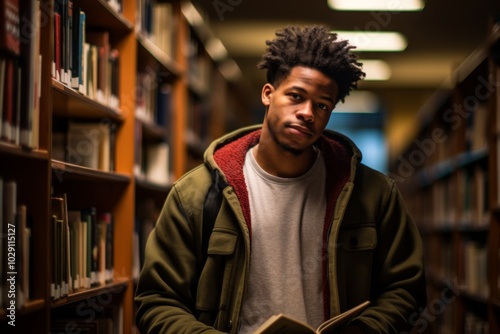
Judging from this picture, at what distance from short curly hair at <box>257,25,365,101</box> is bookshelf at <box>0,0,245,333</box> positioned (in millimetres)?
692

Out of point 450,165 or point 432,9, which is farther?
point 432,9

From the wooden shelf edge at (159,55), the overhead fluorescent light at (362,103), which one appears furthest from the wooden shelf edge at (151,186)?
the overhead fluorescent light at (362,103)

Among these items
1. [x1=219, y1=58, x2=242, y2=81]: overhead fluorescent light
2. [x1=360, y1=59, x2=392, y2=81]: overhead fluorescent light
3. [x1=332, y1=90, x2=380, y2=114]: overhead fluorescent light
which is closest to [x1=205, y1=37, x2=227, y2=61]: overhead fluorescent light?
[x1=219, y1=58, x2=242, y2=81]: overhead fluorescent light

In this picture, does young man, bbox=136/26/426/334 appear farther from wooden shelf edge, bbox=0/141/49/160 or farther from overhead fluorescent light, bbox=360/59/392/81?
overhead fluorescent light, bbox=360/59/392/81

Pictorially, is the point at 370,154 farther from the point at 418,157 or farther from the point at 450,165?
the point at 450,165

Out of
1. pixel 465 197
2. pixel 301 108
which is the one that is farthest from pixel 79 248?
pixel 465 197

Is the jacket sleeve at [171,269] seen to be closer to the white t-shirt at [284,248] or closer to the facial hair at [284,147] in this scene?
the white t-shirt at [284,248]

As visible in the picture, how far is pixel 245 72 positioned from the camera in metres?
8.09

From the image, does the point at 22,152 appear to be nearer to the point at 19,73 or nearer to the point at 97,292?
the point at 19,73

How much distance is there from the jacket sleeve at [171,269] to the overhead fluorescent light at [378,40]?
4.31m

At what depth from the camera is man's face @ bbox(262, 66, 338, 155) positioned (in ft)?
6.31

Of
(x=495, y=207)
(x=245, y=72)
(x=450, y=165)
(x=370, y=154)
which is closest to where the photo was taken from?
(x=495, y=207)

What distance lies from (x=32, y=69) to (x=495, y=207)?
2481 millimetres

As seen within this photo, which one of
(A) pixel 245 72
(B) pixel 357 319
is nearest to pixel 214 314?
(B) pixel 357 319
